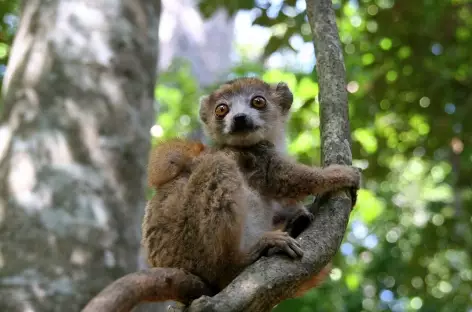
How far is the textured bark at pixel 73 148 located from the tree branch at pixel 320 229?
0.64m

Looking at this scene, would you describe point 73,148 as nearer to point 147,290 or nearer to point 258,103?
point 147,290

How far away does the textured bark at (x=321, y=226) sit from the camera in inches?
120

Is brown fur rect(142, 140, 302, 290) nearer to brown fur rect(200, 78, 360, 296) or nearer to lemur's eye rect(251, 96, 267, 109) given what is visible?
brown fur rect(200, 78, 360, 296)

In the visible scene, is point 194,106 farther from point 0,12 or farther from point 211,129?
point 211,129

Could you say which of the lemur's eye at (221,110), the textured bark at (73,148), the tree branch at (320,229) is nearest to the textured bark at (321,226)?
the tree branch at (320,229)

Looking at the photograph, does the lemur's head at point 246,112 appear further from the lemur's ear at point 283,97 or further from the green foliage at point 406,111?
the green foliage at point 406,111

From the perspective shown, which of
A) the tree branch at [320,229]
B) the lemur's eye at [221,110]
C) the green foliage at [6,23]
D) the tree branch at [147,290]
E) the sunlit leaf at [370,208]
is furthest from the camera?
the sunlit leaf at [370,208]

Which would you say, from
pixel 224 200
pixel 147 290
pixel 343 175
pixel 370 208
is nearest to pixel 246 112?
pixel 343 175

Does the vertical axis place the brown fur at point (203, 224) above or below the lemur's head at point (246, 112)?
below

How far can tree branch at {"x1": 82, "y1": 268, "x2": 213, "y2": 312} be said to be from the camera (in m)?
2.81

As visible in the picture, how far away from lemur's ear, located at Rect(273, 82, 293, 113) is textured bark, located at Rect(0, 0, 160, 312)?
1957 millimetres

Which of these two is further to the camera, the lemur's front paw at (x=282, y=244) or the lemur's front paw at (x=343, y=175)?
the lemur's front paw at (x=343, y=175)

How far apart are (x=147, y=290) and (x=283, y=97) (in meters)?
3.55

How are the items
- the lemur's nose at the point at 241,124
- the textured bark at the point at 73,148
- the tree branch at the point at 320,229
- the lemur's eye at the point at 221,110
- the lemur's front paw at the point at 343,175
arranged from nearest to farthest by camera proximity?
1. the tree branch at the point at 320,229
2. the textured bark at the point at 73,148
3. the lemur's front paw at the point at 343,175
4. the lemur's nose at the point at 241,124
5. the lemur's eye at the point at 221,110
